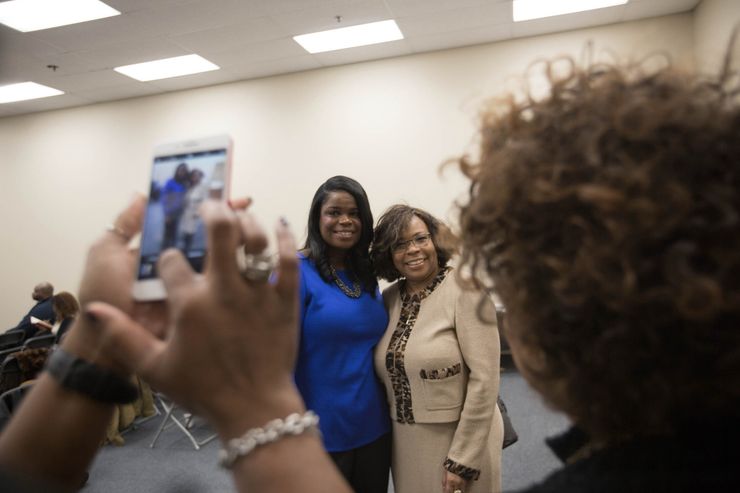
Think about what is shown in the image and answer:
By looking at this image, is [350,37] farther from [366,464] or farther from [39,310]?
[39,310]

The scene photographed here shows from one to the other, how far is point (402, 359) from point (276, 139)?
4.26 m

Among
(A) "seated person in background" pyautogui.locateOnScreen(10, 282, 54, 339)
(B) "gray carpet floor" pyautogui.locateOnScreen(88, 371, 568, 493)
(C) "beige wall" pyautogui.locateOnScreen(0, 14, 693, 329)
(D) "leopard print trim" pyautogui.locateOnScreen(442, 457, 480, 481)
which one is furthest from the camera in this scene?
(A) "seated person in background" pyautogui.locateOnScreen(10, 282, 54, 339)

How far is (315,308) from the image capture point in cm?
166

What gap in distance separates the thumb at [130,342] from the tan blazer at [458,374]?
1179 mm

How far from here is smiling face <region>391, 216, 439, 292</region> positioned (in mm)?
1729

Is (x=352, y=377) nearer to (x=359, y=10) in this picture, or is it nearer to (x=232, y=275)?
(x=232, y=275)

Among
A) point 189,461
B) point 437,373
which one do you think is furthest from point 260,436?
point 189,461

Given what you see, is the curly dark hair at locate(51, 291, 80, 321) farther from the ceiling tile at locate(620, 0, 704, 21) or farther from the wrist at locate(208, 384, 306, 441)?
the ceiling tile at locate(620, 0, 704, 21)

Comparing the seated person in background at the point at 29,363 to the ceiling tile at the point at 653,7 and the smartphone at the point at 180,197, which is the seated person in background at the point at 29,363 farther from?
the ceiling tile at the point at 653,7

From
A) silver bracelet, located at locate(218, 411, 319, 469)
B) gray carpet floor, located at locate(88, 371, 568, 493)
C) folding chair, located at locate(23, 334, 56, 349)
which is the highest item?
silver bracelet, located at locate(218, 411, 319, 469)

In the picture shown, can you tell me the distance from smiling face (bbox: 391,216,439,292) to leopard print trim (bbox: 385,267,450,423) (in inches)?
1.9

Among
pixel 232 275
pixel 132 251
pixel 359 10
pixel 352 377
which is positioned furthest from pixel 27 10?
pixel 232 275

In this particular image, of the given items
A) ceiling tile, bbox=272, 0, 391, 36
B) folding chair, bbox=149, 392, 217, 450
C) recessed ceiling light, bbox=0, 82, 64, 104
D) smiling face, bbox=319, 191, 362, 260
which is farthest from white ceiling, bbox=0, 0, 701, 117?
folding chair, bbox=149, 392, 217, 450

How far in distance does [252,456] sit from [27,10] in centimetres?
453
